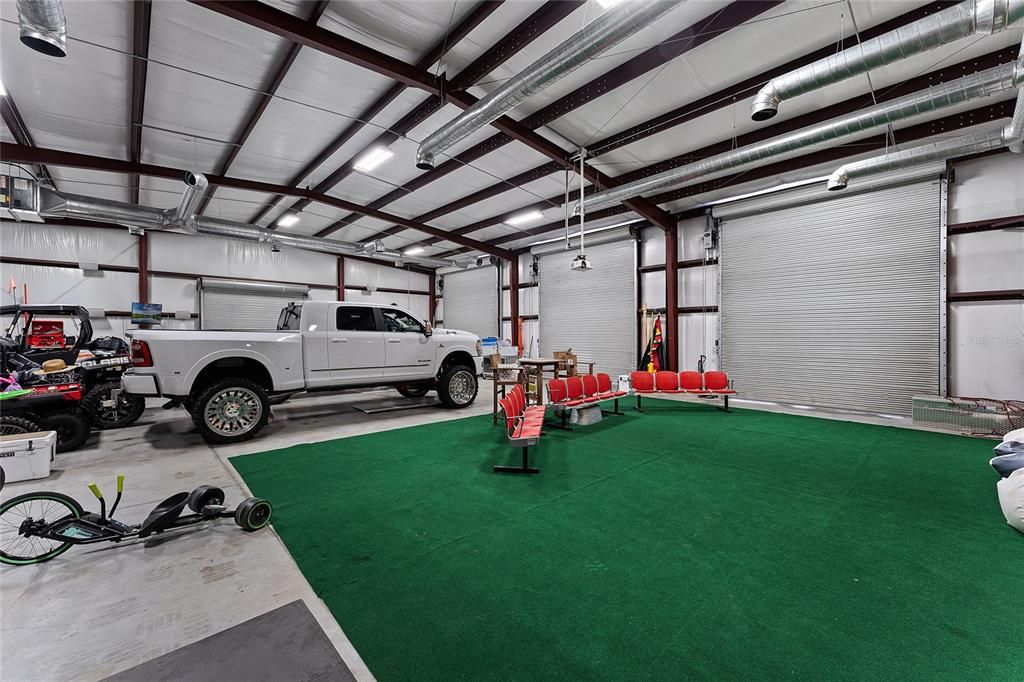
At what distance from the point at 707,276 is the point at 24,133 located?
13.8 meters

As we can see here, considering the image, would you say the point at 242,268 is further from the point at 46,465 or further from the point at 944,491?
the point at 944,491

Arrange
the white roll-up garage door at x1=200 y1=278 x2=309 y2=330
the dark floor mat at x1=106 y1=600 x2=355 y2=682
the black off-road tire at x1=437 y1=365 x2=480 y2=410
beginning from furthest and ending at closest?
the white roll-up garage door at x1=200 y1=278 x2=309 y2=330 < the black off-road tire at x1=437 y1=365 x2=480 y2=410 < the dark floor mat at x1=106 y1=600 x2=355 y2=682

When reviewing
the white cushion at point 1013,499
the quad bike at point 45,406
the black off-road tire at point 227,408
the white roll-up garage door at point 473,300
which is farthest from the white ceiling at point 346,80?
the white roll-up garage door at point 473,300

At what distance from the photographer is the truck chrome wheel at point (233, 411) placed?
5.49m

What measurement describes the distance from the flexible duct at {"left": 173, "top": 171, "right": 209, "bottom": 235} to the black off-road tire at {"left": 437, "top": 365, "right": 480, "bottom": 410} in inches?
231

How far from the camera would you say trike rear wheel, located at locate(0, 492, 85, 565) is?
8.44ft

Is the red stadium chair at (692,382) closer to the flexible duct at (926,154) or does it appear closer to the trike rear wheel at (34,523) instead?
the flexible duct at (926,154)

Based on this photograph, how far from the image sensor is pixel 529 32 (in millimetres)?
4789

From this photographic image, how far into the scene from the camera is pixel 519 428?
4719 millimetres

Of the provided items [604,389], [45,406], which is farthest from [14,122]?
[604,389]

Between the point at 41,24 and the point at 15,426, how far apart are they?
419cm

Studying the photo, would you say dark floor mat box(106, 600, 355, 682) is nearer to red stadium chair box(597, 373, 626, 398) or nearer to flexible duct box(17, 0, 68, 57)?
flexible duct box(17, 0, 68, 57)

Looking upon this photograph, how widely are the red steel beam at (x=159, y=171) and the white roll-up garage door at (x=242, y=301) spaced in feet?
12.4

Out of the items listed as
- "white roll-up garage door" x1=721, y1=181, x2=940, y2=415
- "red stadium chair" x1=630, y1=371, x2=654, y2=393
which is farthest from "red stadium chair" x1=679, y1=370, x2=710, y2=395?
"white roll-up garage door" x1=721, y1=181, x2=940, y2=415
